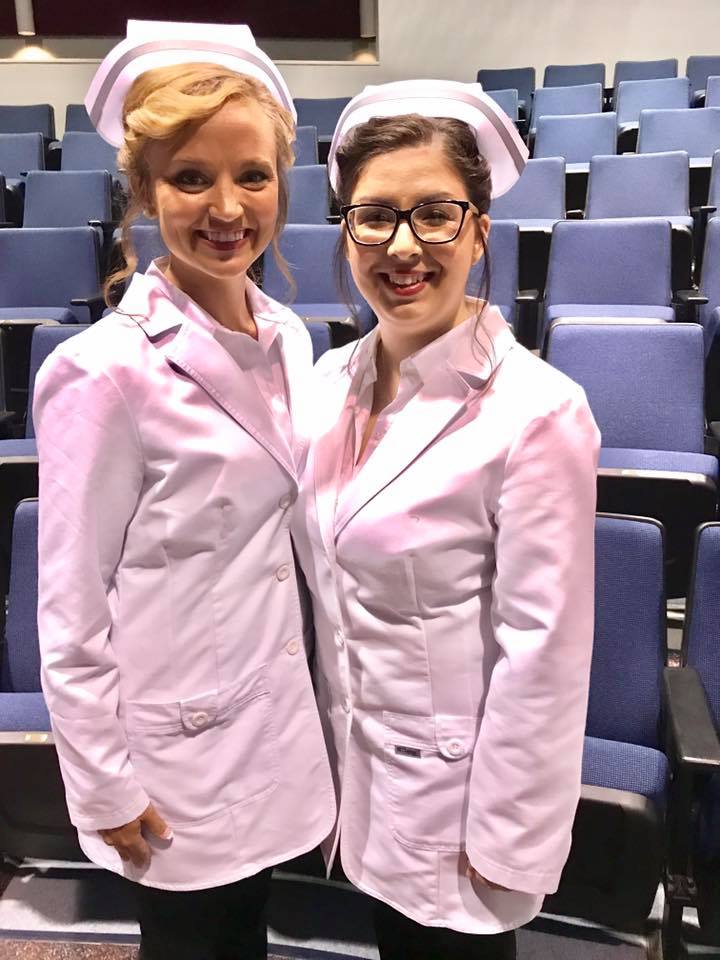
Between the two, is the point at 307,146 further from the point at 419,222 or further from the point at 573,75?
the point at 419,222

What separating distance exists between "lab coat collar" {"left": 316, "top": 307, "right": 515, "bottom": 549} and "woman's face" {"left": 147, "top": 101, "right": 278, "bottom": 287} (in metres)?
0.21

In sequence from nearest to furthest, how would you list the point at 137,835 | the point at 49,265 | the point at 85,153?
1. the point at 137,835
2. the point at 49,265
3. the point at 85,153

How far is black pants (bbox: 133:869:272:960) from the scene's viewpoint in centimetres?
92

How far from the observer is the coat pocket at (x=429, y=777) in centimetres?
82

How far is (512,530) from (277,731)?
35 cm

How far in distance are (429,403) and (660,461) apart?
38.7 inches

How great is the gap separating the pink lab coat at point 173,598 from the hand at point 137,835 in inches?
0.5

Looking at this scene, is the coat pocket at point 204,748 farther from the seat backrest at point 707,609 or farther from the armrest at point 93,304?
the armrest at point 93,304

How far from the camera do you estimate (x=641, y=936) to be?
126cm

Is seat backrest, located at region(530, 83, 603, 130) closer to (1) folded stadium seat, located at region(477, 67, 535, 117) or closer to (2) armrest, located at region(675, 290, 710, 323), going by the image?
(1) folded stadium seat, located at region(477, 67, 535, 117)

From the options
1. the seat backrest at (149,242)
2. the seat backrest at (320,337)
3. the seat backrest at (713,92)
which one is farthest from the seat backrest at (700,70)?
the seat backrest at (149,242)

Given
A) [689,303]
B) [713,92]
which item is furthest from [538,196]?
[713,92]

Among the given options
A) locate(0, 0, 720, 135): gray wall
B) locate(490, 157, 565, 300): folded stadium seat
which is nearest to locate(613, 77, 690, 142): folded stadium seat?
locate(0, 0, 720, 135): gray wall

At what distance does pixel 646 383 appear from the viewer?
1.79 meters
